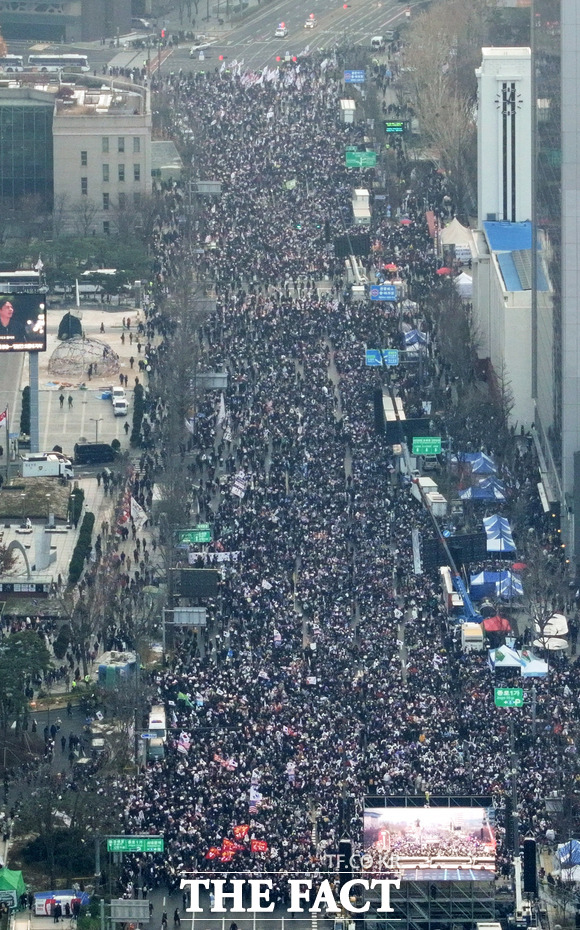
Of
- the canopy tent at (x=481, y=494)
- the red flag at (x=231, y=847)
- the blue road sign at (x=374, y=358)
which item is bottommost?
the red flag at (x=231, y=847)

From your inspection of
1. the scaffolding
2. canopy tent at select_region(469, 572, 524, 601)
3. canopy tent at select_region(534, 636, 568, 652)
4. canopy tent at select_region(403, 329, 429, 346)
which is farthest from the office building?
the scaffolding

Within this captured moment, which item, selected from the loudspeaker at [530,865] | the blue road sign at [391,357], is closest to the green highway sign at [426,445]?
the blue road sign at [391,357]

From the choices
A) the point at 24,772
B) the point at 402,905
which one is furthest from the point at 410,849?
the point at 24,772

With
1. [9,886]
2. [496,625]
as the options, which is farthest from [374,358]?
[9,886]

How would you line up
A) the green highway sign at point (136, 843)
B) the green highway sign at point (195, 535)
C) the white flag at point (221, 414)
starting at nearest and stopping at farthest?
the green highway sign at point (136, 843) < the green highway sign at point (195, 535) < the white flag at point (221, 414)

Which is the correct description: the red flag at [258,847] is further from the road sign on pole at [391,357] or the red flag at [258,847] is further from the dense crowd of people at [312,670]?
the road sign on pole at [391,357]

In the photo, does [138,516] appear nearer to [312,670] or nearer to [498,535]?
[498,535]
